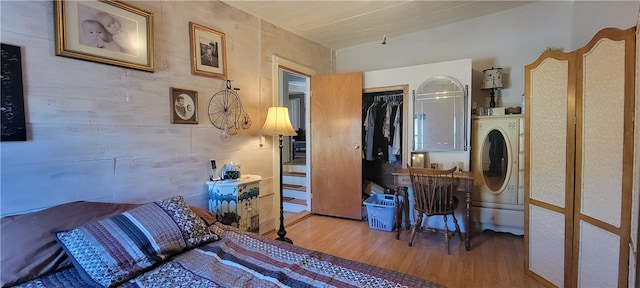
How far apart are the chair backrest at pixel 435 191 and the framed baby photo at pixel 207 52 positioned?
215cm

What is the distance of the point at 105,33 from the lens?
6.09 ft

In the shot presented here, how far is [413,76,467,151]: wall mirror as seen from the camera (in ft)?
10.3

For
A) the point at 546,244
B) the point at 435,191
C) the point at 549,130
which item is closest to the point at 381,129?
the point at 435,191

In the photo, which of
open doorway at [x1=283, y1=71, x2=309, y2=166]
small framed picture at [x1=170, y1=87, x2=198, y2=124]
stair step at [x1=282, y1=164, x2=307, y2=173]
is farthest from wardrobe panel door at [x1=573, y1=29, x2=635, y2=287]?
open doorway at [x1=283, y1=71, x2=309, y2=166]

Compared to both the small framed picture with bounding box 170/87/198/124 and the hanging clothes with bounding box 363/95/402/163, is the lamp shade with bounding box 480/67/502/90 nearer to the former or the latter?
the hanging clothes with bounding box 363/95/402/163

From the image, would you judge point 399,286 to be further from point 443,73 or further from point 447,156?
point 443,73

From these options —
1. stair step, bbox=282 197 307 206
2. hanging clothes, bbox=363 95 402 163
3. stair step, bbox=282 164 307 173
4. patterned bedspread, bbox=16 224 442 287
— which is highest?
hanging clothes, bbox=363 95 402 163

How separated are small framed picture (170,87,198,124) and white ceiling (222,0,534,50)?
1004 mm

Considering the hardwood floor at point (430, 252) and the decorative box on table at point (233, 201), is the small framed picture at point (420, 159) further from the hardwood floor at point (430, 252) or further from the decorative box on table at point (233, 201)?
the decorative box on table at point (233, 201)

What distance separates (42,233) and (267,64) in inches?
92.1

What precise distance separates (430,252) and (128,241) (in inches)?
95.7

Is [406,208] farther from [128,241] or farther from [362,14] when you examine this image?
[128,241]

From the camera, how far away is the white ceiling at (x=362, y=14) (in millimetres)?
2826

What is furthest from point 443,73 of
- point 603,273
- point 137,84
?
point 137,84
